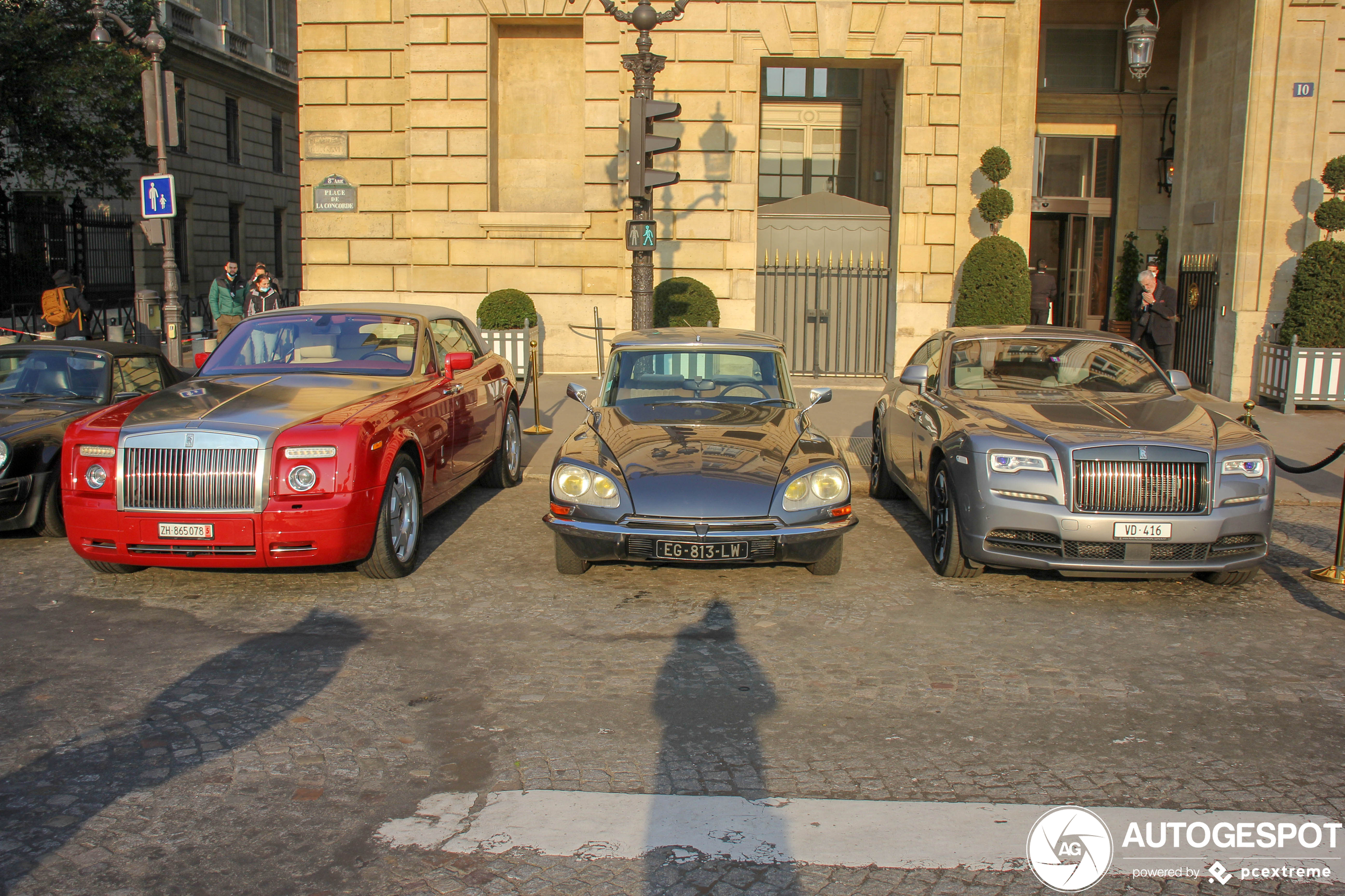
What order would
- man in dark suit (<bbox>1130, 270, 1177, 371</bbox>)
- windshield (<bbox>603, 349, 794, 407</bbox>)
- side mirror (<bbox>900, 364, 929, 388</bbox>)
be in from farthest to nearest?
man in dark suit (<bbox>1130, 270, 1177, 371</bbox>) < side mirror (<bbox>900, 364, 929, 388</bbox>) < windshield (<bbox>603, 349, 794, 407</bbox>)

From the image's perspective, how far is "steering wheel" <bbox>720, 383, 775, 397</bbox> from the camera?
7938 mm

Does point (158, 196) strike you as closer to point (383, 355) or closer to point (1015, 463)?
point (383, 355)

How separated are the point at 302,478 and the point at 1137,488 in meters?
4.79

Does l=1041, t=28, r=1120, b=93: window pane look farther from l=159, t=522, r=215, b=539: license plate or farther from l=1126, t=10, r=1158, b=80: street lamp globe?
l=159, t=522, r=215, b=539: license plate

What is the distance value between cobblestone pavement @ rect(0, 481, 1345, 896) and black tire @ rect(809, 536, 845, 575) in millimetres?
103

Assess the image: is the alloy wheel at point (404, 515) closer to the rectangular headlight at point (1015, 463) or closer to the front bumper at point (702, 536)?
the front bumper at point (702, 536)

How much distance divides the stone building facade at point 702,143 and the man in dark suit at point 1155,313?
30.0 inches

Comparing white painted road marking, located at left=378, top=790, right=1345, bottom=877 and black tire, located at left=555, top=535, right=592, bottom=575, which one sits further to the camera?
black tire, located at left=555, top=535, right=592, bottom=575

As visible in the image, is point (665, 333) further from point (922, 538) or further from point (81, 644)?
point (81, 644)

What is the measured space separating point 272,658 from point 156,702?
26.3 inches

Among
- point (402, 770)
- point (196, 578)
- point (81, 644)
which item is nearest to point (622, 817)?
point (402, 770)

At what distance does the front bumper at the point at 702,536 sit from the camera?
20.4ft

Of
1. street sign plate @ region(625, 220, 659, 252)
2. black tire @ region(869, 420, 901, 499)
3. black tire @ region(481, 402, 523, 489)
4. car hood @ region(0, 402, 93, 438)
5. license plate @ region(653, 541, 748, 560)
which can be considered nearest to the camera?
license plate @ region(653, 541, 748, 560)

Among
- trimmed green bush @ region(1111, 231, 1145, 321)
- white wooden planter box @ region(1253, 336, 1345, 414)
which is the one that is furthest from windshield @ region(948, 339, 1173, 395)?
trimmed green bush @ region(1111, 231, 1145, 321)
